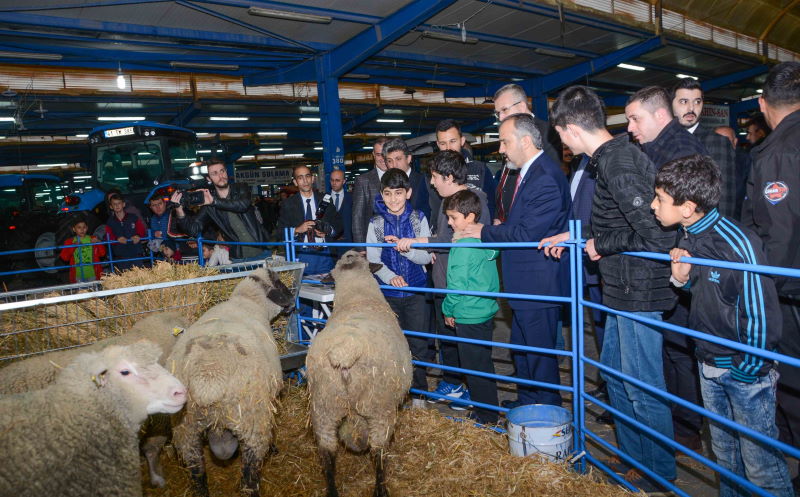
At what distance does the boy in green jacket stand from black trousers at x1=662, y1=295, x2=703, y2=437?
46.5 inches

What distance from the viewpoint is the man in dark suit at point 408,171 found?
471cm

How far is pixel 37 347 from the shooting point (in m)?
3.57

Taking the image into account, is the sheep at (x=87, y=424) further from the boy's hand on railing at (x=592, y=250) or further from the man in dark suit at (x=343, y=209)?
the man in dark suit at (x=343, y=209)

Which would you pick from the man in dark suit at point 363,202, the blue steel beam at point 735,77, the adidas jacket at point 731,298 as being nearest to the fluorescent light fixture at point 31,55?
the man in dark suit at point 363,202

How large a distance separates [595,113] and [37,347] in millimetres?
4045

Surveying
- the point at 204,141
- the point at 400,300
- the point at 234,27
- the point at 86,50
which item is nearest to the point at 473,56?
the point at 234,27

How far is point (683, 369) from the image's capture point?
11.2 feet

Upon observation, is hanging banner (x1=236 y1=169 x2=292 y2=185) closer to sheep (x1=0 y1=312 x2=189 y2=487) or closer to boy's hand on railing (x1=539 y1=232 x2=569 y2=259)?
sheep (x1=0 y1=312 x2=189 y2=487)

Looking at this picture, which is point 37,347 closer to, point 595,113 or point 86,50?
point 595,113

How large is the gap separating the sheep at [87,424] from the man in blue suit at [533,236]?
2.11 metres

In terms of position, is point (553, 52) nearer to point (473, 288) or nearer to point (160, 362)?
point (473, 288)

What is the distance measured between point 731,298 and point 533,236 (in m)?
1.27

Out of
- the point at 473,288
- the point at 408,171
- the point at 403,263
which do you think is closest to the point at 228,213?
the point at 408,171

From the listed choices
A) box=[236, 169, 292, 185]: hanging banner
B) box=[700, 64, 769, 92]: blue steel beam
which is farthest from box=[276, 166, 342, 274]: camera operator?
box=[700, 64, 769, 92]: blue steel beam
